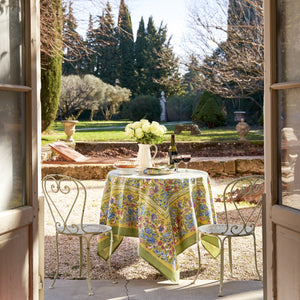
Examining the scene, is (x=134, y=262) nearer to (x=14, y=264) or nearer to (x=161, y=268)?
(x=161, y=268)

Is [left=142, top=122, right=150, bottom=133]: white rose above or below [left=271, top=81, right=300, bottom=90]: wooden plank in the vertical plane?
below

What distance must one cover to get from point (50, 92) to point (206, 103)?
24.4 feet

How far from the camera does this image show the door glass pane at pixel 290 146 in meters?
1.98

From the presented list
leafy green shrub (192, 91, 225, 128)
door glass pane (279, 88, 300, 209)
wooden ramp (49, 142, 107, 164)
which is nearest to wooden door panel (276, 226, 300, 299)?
door glass pane (279, 88, 300, 209)

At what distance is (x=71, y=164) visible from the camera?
8.47 meters

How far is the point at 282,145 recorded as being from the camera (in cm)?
207

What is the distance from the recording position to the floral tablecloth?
3.28 metres

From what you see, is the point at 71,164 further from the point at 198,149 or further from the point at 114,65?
the point at 114,65

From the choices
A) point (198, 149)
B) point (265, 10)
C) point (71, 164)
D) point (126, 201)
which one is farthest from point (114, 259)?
point (198, 149)

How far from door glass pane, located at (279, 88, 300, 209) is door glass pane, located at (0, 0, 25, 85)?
1.25 metres

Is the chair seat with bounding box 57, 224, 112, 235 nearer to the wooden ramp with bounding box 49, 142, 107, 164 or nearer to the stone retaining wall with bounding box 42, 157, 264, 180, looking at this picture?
the stone retaining wall with bounding box 42, 157, 264, 180

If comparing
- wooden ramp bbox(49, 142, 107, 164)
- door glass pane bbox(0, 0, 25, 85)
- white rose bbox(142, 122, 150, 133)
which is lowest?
wooden ramp bbox(49, 142, 107, 164)

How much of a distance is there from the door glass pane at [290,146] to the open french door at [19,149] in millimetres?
1192

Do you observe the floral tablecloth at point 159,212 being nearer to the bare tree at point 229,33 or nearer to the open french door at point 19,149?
the open french door at point 19,149
